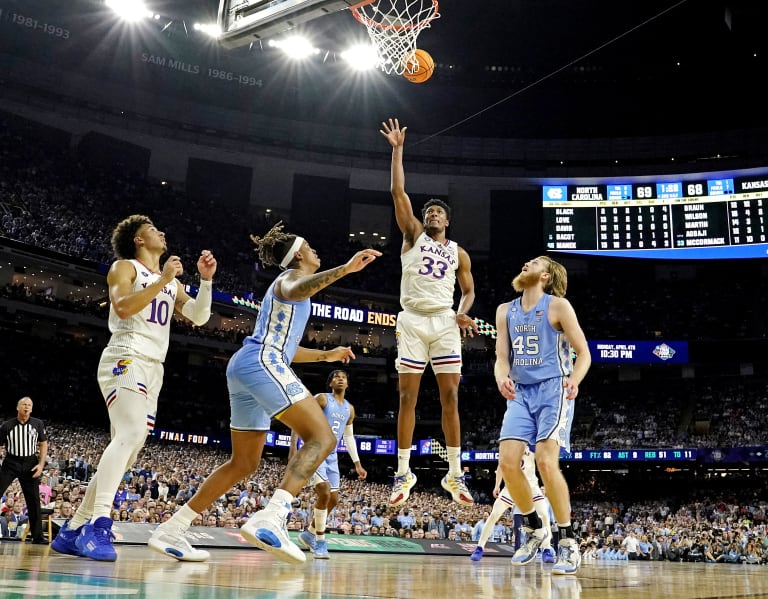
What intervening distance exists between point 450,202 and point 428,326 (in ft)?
99.3

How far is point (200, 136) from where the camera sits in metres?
34.1

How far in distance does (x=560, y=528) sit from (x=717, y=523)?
→ 25.5 metres

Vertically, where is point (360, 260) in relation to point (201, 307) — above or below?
above

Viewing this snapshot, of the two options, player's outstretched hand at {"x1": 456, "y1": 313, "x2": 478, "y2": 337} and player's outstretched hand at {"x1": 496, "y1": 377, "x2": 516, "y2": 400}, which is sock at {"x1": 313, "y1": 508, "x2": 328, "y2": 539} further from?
player's outstretched hand at {"x1": 496, "y1": 377, "x2": 516, "y2": 400}

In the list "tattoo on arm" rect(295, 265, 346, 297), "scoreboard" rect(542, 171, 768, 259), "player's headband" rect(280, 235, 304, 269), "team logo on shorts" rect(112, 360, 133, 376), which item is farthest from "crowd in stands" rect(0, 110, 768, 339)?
"tattoo on arm" rect(295, 265, 346, 297)

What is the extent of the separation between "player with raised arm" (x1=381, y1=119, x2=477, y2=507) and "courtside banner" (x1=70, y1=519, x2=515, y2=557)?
4366 mm

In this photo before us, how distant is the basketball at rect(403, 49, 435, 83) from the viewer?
11281 millimetres

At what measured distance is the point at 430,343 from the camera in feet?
23.9

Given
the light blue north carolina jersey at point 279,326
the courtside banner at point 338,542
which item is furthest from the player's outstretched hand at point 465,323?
the courtside banner at point 338,542

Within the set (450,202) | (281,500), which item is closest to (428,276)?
(281,500)

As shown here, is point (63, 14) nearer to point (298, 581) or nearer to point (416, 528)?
point (416, 528)

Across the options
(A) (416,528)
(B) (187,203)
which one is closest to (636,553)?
(A) (416,528)

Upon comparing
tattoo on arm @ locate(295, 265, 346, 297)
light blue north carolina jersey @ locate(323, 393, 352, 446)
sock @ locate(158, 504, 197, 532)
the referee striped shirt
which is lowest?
sock @ locate(158, 504, 197, 532)

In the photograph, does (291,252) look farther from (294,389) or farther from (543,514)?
(543,514)
